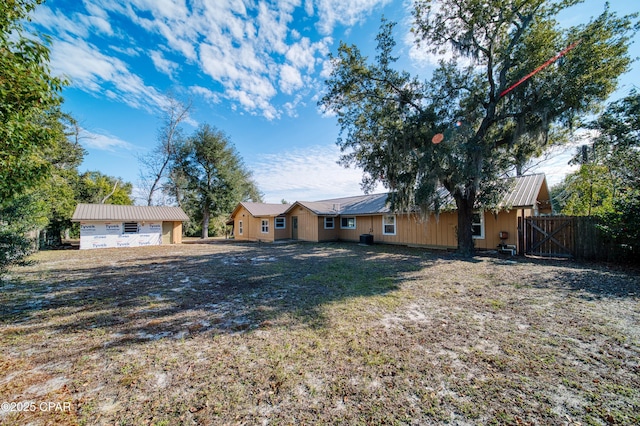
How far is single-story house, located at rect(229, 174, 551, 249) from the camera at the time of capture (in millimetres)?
11477

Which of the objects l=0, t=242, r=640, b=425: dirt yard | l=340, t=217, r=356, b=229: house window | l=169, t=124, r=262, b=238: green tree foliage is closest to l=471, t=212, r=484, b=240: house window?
l=0, t=242, r=640, b=425: dirt yard

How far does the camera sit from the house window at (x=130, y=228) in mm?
17281

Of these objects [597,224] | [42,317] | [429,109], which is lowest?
[42,317]

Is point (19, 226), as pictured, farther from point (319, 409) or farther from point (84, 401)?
point (319, 409)

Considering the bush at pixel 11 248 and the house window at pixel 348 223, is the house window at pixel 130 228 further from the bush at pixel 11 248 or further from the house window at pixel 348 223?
the bush at pixel 11 248

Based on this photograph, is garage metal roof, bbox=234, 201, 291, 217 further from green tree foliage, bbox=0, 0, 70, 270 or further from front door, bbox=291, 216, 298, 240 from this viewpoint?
green tree foliage, bbox=0, 0, 70, 270

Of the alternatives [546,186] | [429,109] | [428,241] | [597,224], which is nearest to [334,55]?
[429,109]

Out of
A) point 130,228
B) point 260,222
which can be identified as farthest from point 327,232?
point 130,228

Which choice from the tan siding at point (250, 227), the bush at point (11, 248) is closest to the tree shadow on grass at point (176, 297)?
the bush at point (11, 248)

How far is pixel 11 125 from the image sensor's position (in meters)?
2.67

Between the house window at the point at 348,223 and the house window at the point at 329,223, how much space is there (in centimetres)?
65

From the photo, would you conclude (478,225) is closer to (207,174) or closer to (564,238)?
(564,238)

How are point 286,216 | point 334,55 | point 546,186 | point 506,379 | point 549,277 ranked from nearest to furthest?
point 506,379, point 549,277, point 334,55, point 546,186, point 286,216

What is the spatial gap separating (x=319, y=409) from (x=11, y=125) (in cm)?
427
